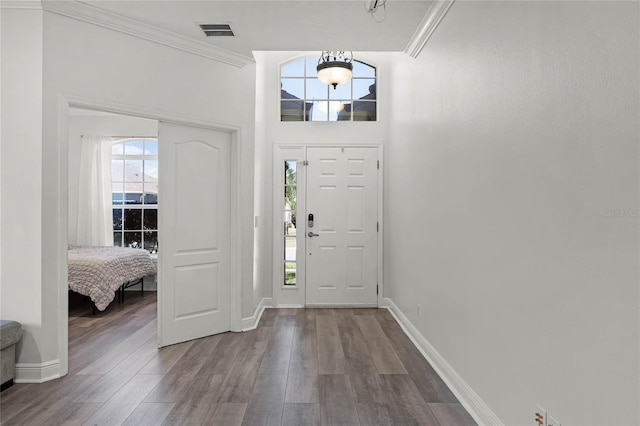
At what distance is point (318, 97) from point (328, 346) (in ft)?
10.8

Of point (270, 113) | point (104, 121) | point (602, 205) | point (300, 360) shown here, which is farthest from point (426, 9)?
point (104, 121)

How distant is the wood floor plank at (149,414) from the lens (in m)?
2.35

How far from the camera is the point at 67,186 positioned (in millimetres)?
3064

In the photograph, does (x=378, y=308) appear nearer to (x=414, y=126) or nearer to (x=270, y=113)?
(x=414, y=126)

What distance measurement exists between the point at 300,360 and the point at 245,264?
1.30 m

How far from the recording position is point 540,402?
174cm

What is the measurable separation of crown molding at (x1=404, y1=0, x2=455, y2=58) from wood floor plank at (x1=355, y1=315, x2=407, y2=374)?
9.10 ft

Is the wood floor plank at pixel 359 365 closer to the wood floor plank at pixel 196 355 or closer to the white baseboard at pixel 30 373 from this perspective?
the wood floor plank at pixel 196 355

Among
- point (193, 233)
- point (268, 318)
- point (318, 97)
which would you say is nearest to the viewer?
point (193, 233)

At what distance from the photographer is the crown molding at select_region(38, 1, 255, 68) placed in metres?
2.99

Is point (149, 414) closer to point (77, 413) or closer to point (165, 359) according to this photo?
point (77, 413)

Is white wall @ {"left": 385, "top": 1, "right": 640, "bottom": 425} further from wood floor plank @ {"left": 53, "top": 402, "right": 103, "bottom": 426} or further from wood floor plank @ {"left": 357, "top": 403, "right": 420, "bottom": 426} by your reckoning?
wood floor plank @ {"left": 53, "top": 402, "right": 103, "bottom": 426}

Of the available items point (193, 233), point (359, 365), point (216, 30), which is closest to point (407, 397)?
point (359, 365)

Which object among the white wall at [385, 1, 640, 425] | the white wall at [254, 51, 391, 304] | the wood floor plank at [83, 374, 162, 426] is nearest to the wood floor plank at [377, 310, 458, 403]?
the white wall at [385, 1, 640, 425]
